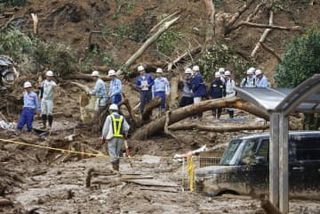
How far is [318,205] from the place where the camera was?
14820 mm

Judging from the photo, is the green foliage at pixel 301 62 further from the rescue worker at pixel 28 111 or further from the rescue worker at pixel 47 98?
the rescue worker at pixel 28 111

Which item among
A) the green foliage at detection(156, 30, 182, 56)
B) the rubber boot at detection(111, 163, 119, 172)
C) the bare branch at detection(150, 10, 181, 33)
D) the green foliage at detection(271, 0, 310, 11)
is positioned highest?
the green foliage at detection(271, 0, 310, 11)

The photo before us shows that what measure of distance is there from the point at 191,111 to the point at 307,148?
23.6 ft

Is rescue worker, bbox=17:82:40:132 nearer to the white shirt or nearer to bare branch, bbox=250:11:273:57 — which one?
the white shirt

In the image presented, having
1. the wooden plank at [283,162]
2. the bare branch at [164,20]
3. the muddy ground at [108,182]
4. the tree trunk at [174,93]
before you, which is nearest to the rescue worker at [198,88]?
the muddy ground at [108,182]

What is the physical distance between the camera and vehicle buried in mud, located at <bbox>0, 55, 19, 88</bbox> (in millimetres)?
27672

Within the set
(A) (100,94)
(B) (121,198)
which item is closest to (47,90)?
(A) (100,94)

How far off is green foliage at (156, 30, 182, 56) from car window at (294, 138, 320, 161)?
58.3 feet

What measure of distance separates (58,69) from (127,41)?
777 cm

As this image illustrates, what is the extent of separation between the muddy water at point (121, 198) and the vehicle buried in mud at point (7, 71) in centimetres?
Answer: 967

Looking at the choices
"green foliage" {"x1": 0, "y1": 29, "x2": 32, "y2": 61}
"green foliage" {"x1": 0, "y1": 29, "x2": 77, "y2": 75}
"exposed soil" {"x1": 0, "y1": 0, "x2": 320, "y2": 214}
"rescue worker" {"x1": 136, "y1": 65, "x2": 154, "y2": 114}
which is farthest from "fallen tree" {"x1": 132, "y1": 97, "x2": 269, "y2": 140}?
"green foliage" {"x1": 0, "y1": 29, "x2": 32, "y2": 61}

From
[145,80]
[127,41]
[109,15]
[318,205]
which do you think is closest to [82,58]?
[127,41]

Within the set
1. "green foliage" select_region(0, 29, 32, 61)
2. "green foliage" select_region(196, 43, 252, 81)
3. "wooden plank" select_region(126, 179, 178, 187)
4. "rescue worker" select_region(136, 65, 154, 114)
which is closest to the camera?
"wooden plank" select_region(126, 179, 178, 187)

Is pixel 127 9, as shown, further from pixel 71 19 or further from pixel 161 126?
pixel 161 126
